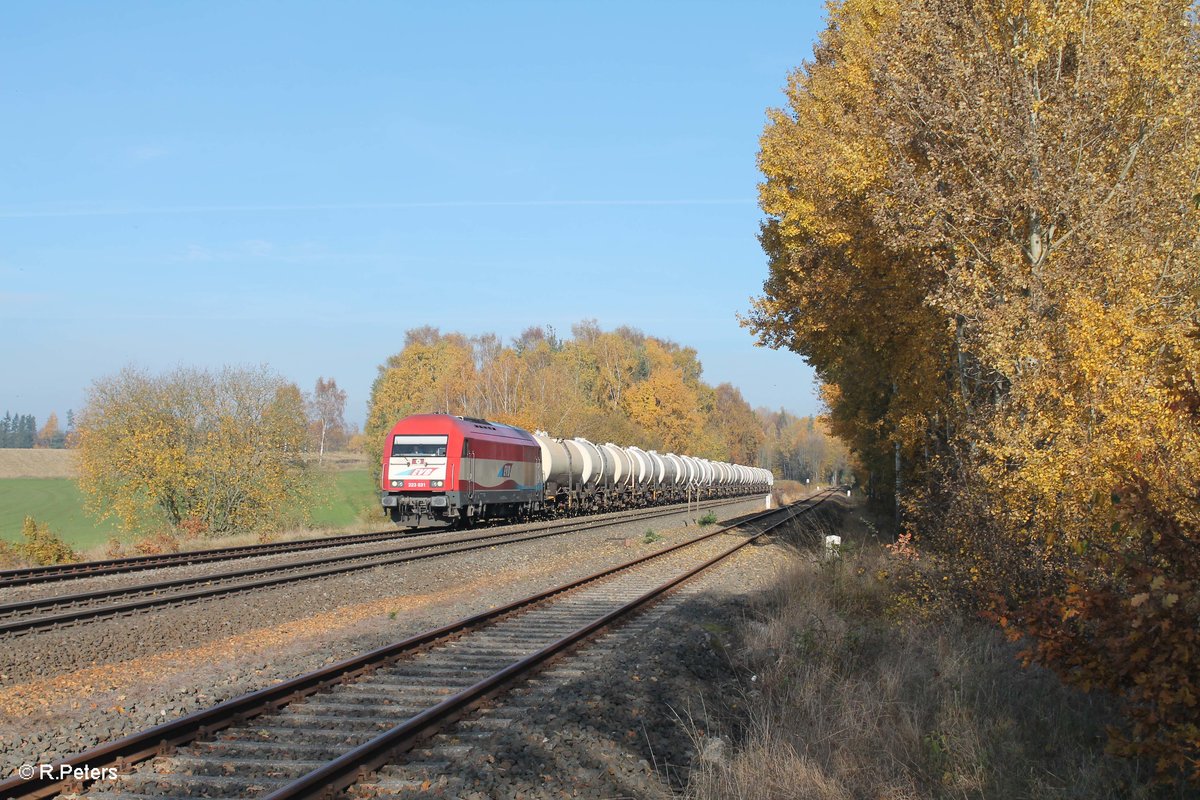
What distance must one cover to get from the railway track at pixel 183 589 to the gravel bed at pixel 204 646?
0.35m

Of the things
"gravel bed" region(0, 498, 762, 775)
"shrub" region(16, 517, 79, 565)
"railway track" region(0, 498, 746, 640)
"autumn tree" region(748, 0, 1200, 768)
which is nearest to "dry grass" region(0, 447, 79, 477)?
"shrub" region(16, 517, 79, 565)

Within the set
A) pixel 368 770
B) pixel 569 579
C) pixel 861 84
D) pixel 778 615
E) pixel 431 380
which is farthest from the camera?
pixel 431 380

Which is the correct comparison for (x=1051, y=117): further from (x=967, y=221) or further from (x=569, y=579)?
(x=569, y=579)

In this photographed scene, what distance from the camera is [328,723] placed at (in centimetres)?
706

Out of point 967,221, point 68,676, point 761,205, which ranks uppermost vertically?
point 761,205

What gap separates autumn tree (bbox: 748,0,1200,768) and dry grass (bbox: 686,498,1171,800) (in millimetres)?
669

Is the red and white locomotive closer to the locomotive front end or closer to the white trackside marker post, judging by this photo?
the locomotive front end

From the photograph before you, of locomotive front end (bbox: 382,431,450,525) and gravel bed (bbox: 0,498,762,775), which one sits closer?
gravel bed (bbox: 0,498,762,775)

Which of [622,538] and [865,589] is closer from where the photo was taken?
[865,589]

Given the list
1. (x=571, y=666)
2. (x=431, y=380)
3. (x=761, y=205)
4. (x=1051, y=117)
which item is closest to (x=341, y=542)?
(x=761, y=205)

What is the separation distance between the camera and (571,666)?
365 inches

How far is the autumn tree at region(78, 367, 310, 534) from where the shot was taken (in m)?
33.7

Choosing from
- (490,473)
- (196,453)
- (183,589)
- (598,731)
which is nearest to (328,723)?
(598,731)

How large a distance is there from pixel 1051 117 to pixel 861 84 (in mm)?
5673
